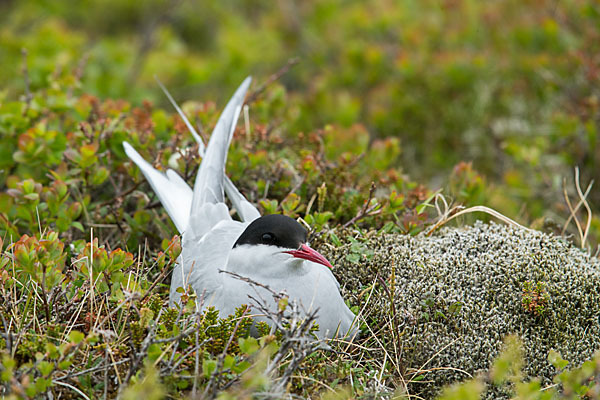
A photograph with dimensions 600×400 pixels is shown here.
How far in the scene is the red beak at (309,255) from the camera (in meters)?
2.65

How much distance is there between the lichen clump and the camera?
2812mm

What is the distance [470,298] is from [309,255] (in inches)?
32.3

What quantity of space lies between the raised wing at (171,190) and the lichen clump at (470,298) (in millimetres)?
794

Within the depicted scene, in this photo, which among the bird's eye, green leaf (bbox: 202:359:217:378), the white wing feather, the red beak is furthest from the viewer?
the white wing feather

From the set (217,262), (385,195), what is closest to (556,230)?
(385,195)

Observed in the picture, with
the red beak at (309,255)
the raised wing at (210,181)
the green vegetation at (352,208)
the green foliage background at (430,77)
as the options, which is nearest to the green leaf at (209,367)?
the green vegetation at (352,208)

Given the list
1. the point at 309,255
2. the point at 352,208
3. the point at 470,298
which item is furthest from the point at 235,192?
the point at 470,298

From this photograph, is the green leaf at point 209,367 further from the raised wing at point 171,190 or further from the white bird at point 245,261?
the raised wing at point 171,190

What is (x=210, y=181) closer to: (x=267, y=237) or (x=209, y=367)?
(x=267, y=237)

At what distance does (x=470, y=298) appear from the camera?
9.73 ft

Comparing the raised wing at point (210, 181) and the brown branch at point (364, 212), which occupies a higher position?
the raised wing at point (210, 181)

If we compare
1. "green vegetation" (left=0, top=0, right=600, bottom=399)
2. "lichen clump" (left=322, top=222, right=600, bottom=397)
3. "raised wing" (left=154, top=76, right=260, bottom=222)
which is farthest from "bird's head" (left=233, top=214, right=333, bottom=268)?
"raised wing" (left=154, top=76, right=260, bottom=222)

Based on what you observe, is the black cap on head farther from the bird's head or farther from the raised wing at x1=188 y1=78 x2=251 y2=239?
the raised wing at x1=188 y1=78 x2=251 y2=239

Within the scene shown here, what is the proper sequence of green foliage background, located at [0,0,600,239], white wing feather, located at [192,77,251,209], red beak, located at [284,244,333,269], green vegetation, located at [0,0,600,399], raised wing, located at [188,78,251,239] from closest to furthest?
green vegetation, located at [0,0,600,399] < red beak, located at [284,244,333,269] < raised wing, located at [188,78,251,239] < white wing feather, located at [192,77,251,209] < green foliage background, located at [0,0,600,239]
